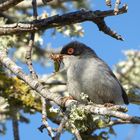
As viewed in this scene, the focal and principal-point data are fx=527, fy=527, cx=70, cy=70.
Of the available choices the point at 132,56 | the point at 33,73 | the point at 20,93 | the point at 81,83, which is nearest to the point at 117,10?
the point at 33,73

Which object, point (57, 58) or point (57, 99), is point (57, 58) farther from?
point (57, 99)

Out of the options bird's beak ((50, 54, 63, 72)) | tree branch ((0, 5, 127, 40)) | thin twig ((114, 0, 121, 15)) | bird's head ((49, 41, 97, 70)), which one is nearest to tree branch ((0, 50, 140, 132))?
tree branch ((0, 5, 127, 40))

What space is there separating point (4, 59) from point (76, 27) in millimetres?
3582

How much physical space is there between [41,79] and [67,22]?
3.44 meters

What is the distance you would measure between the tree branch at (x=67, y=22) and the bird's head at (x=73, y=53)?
82cm

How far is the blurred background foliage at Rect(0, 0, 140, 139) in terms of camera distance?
7086 mm

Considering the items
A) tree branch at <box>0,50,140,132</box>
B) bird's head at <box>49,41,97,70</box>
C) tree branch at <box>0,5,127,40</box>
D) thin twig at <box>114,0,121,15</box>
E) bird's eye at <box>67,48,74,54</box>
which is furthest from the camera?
bird's eye at <box>67,48,74,54</box>

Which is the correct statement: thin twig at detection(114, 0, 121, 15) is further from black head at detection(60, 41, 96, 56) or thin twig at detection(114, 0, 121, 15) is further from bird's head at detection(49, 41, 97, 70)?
black head at detection(60, 41, 96, 56)

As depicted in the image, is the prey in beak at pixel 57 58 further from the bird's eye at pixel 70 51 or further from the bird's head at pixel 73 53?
the bird's eye at pixel 70 51

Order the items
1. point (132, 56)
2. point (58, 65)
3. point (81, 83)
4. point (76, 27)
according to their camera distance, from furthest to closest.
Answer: point (132, 56) → point (76, 27) → point (58, 65) → point (81, 83)

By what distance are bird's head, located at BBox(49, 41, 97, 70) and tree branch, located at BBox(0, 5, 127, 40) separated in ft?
2.68

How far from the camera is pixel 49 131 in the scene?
400 cm

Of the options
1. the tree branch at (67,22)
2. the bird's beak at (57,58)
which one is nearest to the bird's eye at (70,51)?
the bird's beak at (57,58)

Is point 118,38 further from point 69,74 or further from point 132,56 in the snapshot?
point 132,56
